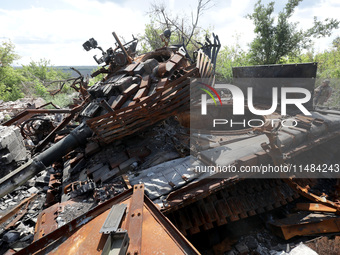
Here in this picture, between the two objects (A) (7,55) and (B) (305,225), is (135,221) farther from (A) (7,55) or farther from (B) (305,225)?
(A) (7,55)

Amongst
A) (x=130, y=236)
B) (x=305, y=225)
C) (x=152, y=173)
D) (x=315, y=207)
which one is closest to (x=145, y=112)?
(x=152, y=173)

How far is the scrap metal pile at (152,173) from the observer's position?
2928mm

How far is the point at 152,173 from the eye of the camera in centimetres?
378

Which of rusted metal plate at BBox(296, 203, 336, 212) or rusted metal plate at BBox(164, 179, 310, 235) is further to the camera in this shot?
rusted metal plate at BBox(296, 203, 336, 212)

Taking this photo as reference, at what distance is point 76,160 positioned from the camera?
5.33 m

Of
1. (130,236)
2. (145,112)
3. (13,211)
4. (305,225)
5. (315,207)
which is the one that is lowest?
(305,225)

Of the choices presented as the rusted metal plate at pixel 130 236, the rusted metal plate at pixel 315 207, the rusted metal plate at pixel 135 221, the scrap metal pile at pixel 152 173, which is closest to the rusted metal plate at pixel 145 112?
the scrap metal pile at pixel 152 173

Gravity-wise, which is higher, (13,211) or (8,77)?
(8,77)

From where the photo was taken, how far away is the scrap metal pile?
2.93 m

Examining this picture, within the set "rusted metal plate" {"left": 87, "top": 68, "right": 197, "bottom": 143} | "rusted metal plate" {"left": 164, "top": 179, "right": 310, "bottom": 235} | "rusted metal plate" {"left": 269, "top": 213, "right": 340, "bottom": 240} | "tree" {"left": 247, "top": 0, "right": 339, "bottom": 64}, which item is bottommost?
"rusted metal plate" {"left": 269, "top": 213, "right": 340, "bottom": 240}

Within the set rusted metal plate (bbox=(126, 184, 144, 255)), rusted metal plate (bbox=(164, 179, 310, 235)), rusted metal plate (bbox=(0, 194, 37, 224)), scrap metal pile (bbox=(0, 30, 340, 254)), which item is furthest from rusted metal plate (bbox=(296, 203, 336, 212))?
rusted metal plate (bbox=(0, 194, 37, 224))

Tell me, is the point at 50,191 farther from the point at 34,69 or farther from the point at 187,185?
the point at 34,69

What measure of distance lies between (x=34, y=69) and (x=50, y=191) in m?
38.5

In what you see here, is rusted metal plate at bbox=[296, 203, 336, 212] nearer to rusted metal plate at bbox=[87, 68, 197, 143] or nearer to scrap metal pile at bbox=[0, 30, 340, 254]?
scrap metal pile at bbox=[0, 30, 340, 254]
